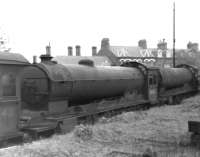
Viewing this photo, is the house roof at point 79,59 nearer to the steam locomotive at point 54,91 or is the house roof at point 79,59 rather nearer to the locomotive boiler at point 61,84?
the steam locomotive at point 54,91

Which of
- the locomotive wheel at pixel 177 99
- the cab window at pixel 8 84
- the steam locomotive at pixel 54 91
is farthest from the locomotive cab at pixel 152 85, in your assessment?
the cab window at pixel 8 84

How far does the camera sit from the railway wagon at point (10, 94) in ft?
25.7

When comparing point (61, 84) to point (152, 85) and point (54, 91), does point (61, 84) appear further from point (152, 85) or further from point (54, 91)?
point (152, 85)

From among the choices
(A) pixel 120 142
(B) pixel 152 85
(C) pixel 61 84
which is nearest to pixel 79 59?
(B) pixel 152 85

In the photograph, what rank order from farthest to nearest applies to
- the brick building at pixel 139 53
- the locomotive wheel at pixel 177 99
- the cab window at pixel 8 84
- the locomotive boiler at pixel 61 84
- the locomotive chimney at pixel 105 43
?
the locomotive chimney at pixel 105 43 < the brick building at pixel 139 53 < the locomotive wheel at pixel 177 99 < the locomotive boiler at pixel 61 84 < the cab window at pixel 8 84

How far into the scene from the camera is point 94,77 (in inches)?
527

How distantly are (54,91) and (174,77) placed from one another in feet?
44.7

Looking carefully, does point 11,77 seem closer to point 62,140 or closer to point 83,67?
Answer: point 62,140

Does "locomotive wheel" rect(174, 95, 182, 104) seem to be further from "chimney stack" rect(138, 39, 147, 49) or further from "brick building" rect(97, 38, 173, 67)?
"chimney stack" rect(138, 39, 147, 49)

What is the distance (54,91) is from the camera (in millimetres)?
10859

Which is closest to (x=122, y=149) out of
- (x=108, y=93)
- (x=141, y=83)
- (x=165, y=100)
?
(x=108, y=93)

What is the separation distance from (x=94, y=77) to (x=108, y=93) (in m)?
1.73

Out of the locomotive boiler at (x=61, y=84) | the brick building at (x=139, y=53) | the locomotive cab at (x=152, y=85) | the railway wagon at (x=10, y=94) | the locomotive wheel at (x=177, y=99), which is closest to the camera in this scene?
the railway wagon at (x=10, y=94)

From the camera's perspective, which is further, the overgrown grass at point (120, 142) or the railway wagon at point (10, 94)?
the railway wagon at point (10, 94)
